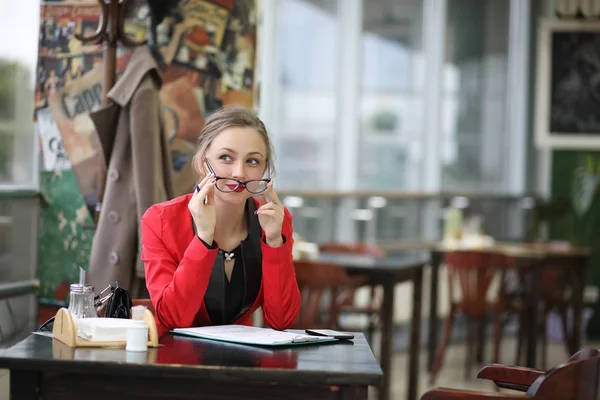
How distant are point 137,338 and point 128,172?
1.73 metres

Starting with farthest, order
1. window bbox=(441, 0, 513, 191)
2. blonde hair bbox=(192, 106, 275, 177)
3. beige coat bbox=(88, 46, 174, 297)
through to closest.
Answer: window bbox=(441, 0, 513, 191) < beige coat bbox=(88, 46, 174, 297) < blonde hair bbox=(192, 106, 275, 177)

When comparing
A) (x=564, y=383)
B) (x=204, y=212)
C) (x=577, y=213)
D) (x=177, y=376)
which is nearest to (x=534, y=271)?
(x=577, y=213)

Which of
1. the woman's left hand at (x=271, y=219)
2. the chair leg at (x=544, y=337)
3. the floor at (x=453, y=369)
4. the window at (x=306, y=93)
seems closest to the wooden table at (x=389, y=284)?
the floor at (x=453, y=369)

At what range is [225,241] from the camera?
2715 millimetres

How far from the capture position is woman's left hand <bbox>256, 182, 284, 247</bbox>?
2.62m

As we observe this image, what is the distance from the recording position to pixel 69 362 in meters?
1.90

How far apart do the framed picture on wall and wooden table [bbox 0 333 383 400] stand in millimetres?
6924

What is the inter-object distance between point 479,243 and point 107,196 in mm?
4125

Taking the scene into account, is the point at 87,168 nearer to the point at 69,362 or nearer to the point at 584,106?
the point at 69,362

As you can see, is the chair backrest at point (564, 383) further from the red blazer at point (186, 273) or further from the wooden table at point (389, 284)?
the wooden table at point (389, 284)

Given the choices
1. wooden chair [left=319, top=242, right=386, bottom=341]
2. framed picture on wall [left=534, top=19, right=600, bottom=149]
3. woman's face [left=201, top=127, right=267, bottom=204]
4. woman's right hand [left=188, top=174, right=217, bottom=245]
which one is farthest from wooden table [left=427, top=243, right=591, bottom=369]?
woman's right hand [left=188, top=174, right=217, bottom=245]

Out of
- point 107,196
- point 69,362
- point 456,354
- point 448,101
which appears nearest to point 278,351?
point 69,362

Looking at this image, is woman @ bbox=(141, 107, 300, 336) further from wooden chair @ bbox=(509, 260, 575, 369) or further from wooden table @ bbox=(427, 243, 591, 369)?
wooden chair @ bbox=(509, 260, 575, 369)

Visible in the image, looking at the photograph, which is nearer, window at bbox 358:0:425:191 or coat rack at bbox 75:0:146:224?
coat rack at bbox 75:0:146:224
